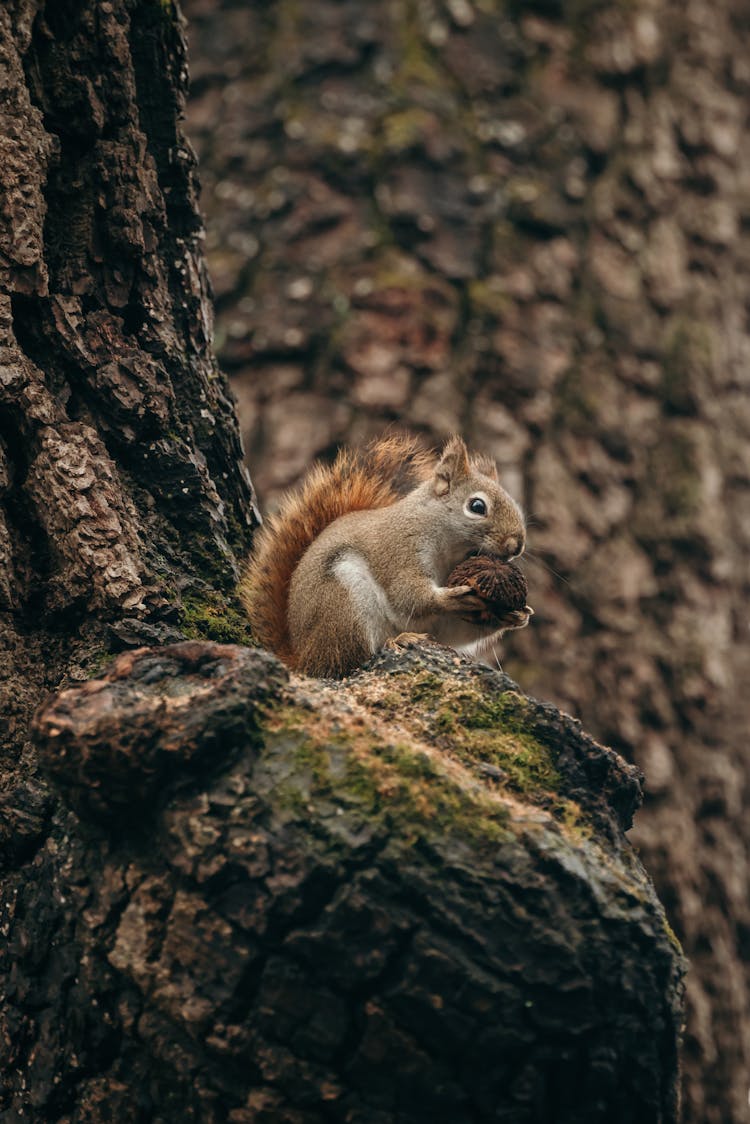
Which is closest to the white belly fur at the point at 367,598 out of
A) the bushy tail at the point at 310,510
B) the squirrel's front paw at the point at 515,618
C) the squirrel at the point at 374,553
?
the squirrel at the point at 374,553

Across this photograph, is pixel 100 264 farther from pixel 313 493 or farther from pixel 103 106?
pixel 313 493

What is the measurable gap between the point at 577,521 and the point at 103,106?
2.34m

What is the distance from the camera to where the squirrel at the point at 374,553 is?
8.91ft

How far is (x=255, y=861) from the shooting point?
5.69 feet

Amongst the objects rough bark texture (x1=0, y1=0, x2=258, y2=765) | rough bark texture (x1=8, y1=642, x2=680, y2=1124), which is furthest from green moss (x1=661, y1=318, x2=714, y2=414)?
rough bark texture (x1=8, y1=642, x2=680, y2=1124)

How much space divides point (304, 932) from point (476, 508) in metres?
1.79

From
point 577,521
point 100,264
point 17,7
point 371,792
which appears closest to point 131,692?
point 371,792

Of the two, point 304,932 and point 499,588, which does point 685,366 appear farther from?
point 304,932

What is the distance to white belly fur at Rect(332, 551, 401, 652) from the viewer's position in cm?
277

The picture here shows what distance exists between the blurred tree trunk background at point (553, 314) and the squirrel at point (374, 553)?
27.1 inches

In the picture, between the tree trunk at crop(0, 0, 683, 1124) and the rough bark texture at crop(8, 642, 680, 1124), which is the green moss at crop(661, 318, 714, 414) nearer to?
the tree trunk at crop(0, 0, 683, 1124)

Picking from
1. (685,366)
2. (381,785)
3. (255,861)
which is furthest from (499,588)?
(685,366)

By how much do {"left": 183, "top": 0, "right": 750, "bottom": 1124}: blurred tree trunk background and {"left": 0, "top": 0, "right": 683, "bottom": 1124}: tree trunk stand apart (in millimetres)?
1913

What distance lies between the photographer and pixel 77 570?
2164 millimetres
